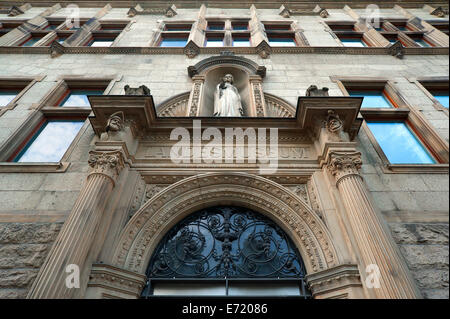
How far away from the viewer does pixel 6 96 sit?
28.5ft

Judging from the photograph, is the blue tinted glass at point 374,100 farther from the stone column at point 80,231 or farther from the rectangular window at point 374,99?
the stone column at point 80,231

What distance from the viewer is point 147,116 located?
20.6 ft

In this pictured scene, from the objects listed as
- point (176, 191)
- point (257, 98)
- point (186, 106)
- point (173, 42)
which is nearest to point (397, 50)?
point (257, 98)

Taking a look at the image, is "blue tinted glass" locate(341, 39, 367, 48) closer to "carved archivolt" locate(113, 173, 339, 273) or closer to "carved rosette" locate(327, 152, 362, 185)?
"carved rosette" locate(327, 152, 362, 185)

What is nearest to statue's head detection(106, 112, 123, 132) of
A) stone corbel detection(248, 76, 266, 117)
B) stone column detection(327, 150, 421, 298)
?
stone corbel detection(248, 76, 266, 117)

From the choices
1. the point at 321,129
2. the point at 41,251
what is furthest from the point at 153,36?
the point at 41,251

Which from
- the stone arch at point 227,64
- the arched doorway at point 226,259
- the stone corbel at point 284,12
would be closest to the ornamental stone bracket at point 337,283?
the arched doorway at point 226,259

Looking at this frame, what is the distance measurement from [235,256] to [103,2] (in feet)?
57.7

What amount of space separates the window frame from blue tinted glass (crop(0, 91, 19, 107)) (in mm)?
11337

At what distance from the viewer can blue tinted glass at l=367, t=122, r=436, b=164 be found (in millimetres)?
6129

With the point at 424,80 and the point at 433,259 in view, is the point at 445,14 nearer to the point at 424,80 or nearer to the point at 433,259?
the point at 424,80

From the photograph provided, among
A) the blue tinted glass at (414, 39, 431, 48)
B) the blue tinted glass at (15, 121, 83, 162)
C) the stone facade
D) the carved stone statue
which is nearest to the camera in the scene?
the stone facade

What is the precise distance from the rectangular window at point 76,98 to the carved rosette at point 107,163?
4.02 metres

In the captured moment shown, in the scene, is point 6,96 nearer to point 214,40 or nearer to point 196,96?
point 196,96
